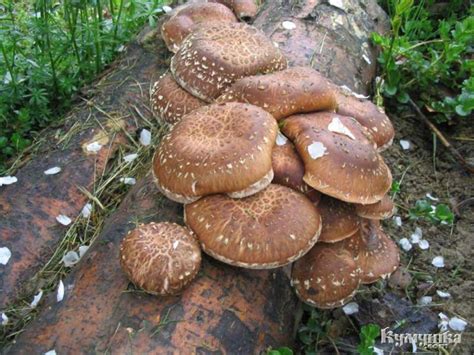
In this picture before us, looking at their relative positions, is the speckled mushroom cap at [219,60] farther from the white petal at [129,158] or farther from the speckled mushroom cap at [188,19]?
the white petal at [129,158]

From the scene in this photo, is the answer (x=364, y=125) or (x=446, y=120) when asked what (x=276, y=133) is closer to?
(x=364, y=125)

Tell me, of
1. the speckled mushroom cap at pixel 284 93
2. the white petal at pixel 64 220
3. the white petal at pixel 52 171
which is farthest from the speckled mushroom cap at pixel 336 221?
the white petal at pixel 52 171

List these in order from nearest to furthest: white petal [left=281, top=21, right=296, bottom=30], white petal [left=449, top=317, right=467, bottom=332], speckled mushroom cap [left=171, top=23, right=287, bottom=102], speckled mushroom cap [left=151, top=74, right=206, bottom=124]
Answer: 1. speckled mushroom cap [left=171, top=23, right=287, bottom=102]
2. speckled mushroom cap [left=151, top=74, right=206, bottom=124]
3. white petal [left=449, top=317, right=467, bottom=332]
4. white petal [left=281, top=21, right=296, bottom=30]

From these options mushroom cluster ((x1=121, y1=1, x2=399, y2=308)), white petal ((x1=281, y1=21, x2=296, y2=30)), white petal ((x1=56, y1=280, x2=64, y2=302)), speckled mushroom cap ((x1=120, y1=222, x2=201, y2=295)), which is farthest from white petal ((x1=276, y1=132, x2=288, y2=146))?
white petal ((x1=281, y1=21, x2=296, y2=30))

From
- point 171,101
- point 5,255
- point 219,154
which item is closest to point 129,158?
point 171,101

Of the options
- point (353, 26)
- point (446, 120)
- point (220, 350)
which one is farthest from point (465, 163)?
point (220, 350)

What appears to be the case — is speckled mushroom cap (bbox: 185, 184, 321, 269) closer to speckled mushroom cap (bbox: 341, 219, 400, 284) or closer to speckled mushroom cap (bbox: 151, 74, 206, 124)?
speckled mushroom cap (bbox: 341, 219, 400, 284)
